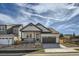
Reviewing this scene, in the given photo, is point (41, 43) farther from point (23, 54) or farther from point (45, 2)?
point (45, 2)

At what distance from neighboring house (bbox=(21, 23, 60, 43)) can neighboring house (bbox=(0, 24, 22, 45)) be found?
0.06m

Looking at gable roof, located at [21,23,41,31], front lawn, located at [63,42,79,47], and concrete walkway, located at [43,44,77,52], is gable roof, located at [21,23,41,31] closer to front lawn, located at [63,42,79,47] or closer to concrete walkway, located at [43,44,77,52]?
concrete walkway, located at [43,44,77,52]

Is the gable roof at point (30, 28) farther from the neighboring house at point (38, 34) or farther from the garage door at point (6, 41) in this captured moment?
the garage door at point (6, 41)

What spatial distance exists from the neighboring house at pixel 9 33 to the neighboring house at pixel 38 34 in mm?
62

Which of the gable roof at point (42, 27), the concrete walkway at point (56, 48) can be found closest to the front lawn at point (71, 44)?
the concrete walkway at point (56, 48)

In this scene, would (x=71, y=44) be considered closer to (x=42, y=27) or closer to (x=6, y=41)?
(x=42, y=27)

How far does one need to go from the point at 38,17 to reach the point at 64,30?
0.30 m

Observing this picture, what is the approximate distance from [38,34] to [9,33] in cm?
30

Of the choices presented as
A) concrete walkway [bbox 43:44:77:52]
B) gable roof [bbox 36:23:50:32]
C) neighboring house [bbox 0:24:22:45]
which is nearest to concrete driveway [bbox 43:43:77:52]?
concrete walkway [bbox 43:44:77:52]

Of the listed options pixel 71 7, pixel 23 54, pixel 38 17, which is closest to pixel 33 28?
pixel 38 17

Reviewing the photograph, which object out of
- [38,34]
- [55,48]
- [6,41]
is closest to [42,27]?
[38,34]

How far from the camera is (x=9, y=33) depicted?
2.65 m

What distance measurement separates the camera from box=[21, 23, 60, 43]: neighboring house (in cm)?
263

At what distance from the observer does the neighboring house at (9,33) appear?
8.62 feet
